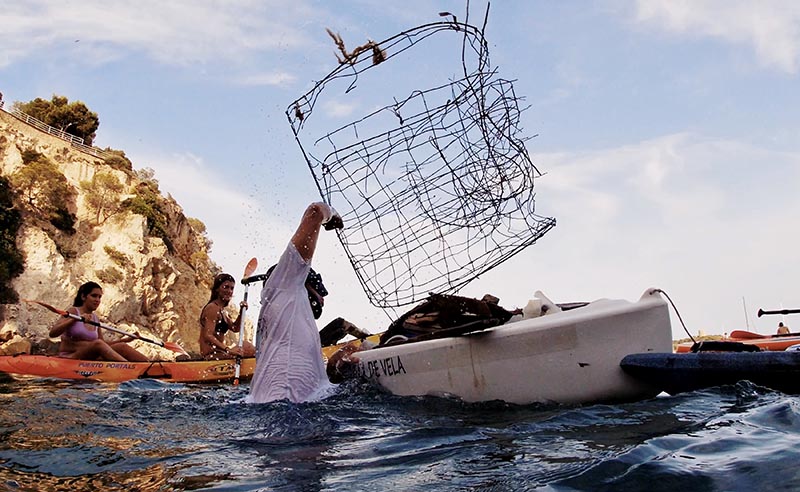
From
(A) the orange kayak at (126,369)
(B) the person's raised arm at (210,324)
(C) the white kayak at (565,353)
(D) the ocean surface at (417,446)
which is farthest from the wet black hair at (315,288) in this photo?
(B) the person's raised arm at (210,324)

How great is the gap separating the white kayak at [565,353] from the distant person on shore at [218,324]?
5.88 meters

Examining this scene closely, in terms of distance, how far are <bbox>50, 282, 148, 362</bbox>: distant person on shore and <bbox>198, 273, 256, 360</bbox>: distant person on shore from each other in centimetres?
96

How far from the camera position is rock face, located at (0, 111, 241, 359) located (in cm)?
2364

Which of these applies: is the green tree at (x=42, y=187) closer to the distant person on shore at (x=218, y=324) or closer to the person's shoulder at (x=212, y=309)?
the distant person on shore at (x=218, y=324)

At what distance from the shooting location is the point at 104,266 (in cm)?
2608

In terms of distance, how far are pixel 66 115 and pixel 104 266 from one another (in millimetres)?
16214

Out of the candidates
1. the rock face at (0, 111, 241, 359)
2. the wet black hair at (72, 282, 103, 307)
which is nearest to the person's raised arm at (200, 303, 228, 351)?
the wet black hair at (72, 282, 103, 307)

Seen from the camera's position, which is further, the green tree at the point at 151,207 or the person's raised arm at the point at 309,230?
the green tree at the point at 151,207

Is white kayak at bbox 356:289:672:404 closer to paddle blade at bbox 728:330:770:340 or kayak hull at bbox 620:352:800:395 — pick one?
kayak hull at bbox 620:352:800:395

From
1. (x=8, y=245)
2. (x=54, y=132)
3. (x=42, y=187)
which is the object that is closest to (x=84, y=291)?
(x=8, y=245)

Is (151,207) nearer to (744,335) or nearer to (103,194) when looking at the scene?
(103,194)

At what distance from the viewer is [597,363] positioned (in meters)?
3.71

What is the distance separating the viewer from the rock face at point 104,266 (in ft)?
77.6

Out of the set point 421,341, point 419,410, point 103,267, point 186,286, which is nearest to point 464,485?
point 419,410
